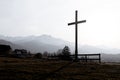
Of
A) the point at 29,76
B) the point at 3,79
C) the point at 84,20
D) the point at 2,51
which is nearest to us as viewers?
the point at 3,79

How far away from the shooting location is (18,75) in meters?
16.1

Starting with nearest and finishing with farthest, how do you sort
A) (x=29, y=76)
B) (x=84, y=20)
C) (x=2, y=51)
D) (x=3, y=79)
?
(x=3, y=79) → (x=29, y=76) → (x=84, y=20) → (x=2, y=51)

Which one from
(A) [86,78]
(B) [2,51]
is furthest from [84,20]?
(B) [2,51]

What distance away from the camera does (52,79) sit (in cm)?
1483

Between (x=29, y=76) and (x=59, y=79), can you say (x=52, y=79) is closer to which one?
(x=59, y=79)

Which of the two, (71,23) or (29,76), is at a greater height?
(71,23)

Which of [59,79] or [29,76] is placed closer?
[59,79]

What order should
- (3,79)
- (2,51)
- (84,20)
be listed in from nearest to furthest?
(3,79)
(84,20)
(2,51)

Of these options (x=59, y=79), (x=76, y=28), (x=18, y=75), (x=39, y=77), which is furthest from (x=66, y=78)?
(x=76, y=28)

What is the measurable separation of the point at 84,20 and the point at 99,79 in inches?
637

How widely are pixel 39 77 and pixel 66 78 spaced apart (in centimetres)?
189

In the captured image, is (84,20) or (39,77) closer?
(39,77)

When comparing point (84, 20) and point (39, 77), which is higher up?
point (84, 20)

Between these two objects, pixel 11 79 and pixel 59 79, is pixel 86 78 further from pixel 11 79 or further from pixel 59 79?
pixel 11 79
